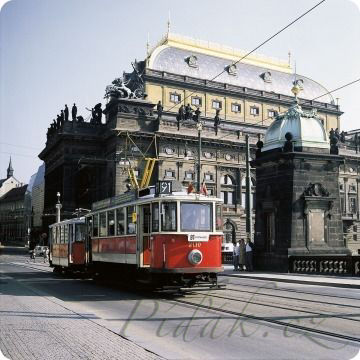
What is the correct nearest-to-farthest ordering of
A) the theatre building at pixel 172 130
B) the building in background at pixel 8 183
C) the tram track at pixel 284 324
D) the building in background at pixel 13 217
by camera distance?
the tram track at pixel 284 324 → the theatre building at pixel 172 130 → the building in background at pixel 13 217 → the building in background at pixel 8 183

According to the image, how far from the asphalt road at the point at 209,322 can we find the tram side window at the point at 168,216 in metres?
2.00

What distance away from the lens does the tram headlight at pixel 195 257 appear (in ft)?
48.3

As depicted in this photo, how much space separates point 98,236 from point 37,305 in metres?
8.16

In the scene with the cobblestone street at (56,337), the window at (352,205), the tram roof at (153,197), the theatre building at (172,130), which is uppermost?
the theatre building at (172,130)

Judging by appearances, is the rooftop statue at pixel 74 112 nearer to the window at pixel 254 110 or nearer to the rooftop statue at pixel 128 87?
the rooftop statue at pixel 128 87

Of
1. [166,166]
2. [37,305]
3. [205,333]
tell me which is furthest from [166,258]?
[166,166]

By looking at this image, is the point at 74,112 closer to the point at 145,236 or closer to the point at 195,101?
the point at 195,101

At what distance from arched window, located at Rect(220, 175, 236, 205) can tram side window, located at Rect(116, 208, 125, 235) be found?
54.5m

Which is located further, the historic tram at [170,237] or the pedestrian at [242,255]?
the pedestrian at [242,255]

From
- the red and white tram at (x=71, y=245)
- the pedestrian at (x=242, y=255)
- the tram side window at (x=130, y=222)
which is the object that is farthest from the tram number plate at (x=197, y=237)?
the pedestrian at (x=242, y=255)

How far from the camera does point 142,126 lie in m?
66.0

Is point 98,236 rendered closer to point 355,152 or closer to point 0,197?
point 355,152

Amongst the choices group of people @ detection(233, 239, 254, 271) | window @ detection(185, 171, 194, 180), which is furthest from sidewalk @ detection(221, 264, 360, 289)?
window @ detection(185, 171, 194, 180)

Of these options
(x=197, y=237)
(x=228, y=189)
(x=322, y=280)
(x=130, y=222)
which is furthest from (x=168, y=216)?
(x=228, y=189)
